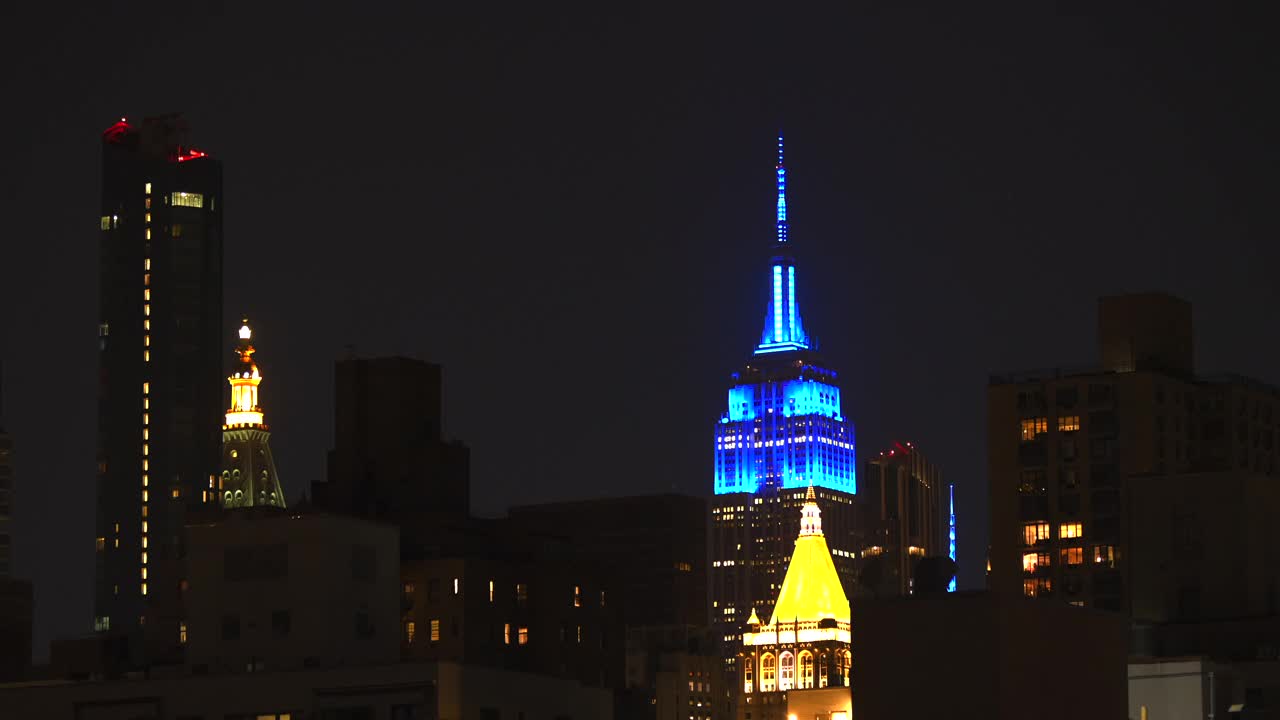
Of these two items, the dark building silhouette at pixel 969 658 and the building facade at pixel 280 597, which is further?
the building facade at pixel 280 597

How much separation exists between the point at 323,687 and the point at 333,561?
31.4 meters

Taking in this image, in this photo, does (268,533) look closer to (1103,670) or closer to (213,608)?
(213,608)

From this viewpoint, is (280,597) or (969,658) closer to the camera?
(969,658)

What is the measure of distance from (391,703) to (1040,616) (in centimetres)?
2929

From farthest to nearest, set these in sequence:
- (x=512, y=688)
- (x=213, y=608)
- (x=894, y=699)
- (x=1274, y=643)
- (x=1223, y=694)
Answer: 1. (x=1274, y=643)
2. (x=1223, y=694)
3. (x=213, y=608)
4. (x=512, y=688)
5. (x=894, y=699)

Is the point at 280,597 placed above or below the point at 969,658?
above

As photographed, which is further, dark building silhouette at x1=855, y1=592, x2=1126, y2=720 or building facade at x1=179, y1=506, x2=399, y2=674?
building facade at x1=179, y1=506, x2=399, y2=674

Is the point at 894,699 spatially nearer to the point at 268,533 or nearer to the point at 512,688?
the point at 512,688

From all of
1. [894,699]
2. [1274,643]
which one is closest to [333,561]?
[894,699]

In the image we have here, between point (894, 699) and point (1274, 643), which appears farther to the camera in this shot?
point (1274, 643)

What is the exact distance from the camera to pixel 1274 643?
624ft

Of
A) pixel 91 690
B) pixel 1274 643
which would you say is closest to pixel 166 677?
pixel 91 690

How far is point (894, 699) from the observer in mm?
124750

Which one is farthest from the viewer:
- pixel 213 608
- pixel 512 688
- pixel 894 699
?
pixel 213 608
